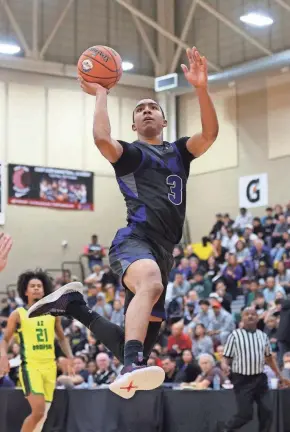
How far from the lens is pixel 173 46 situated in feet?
94.7

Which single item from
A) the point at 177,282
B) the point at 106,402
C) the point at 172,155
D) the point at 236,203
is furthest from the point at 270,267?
the point at 172,155

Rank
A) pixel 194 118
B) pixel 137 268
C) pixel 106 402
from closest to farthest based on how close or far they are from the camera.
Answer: pixel 137 268 → pixel 106 402 → pixel 194 118

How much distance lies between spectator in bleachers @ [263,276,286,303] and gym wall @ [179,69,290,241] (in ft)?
24.2

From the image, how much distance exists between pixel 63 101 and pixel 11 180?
10.2 feet

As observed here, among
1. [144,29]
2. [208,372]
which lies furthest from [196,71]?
[144,29]

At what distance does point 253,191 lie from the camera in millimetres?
26500

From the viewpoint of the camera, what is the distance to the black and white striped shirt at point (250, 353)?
1217 cm

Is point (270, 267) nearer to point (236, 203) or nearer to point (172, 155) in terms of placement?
point (236, 203)

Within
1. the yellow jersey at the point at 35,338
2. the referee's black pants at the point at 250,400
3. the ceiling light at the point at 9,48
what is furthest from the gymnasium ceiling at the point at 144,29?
the yellow jersey at the point at 35,338

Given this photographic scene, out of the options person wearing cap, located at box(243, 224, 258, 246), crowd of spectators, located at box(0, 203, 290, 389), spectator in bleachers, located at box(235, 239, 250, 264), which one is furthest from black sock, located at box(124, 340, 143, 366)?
person wearing cap, located at box(243, 224, 258, 246)

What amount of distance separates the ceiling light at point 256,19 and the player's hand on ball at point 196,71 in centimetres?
1839

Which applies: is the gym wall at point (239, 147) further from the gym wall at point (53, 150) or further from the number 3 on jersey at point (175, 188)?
the number 3 on jersey at point (175, 188)

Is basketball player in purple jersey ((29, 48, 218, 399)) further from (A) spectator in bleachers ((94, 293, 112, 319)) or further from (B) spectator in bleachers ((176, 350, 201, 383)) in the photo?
(A) spectator in bleachers ((94, 293, 112, 319))

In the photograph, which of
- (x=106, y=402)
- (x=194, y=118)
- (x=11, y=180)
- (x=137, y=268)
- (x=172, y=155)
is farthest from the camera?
(x=194, y=118)
